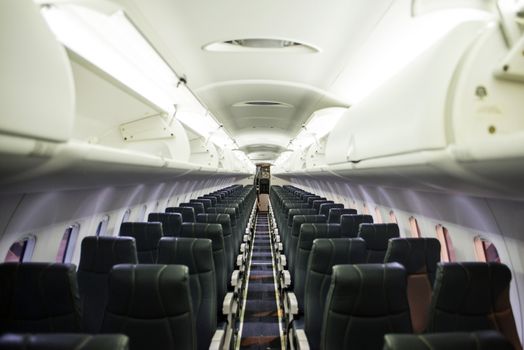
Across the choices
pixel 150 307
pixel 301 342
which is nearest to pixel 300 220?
pixel 301 342

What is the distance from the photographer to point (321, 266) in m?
2.52

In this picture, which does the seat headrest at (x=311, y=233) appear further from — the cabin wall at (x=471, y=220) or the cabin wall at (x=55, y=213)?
the cabin wall at (x=55, y=213)

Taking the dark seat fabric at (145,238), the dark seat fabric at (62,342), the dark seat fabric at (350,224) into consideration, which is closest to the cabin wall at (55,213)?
the dark seat fabric at (145,238)

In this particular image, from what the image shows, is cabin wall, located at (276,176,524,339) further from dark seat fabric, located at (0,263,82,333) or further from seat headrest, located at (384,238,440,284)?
dark seat fabric, located at (0,263,82,333)

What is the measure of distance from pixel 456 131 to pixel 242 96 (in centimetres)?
448

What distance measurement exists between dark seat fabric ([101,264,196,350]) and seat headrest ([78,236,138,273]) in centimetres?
76

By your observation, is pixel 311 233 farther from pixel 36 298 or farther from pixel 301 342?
pixel 36 298

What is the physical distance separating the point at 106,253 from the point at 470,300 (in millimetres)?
2795

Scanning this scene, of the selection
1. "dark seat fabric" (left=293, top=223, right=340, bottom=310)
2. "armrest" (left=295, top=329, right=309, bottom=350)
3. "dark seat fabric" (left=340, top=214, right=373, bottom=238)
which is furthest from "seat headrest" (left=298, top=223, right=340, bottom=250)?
"armrest" (left=295, top=329, right=309, bottom=350)

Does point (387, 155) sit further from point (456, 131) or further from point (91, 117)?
point (91, 117)

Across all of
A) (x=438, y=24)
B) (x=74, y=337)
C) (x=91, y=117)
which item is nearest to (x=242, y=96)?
(x=91, y=117)

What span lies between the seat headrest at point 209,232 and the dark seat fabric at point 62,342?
2362 millimetres

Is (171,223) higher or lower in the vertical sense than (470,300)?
higher

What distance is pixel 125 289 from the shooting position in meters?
1.68
